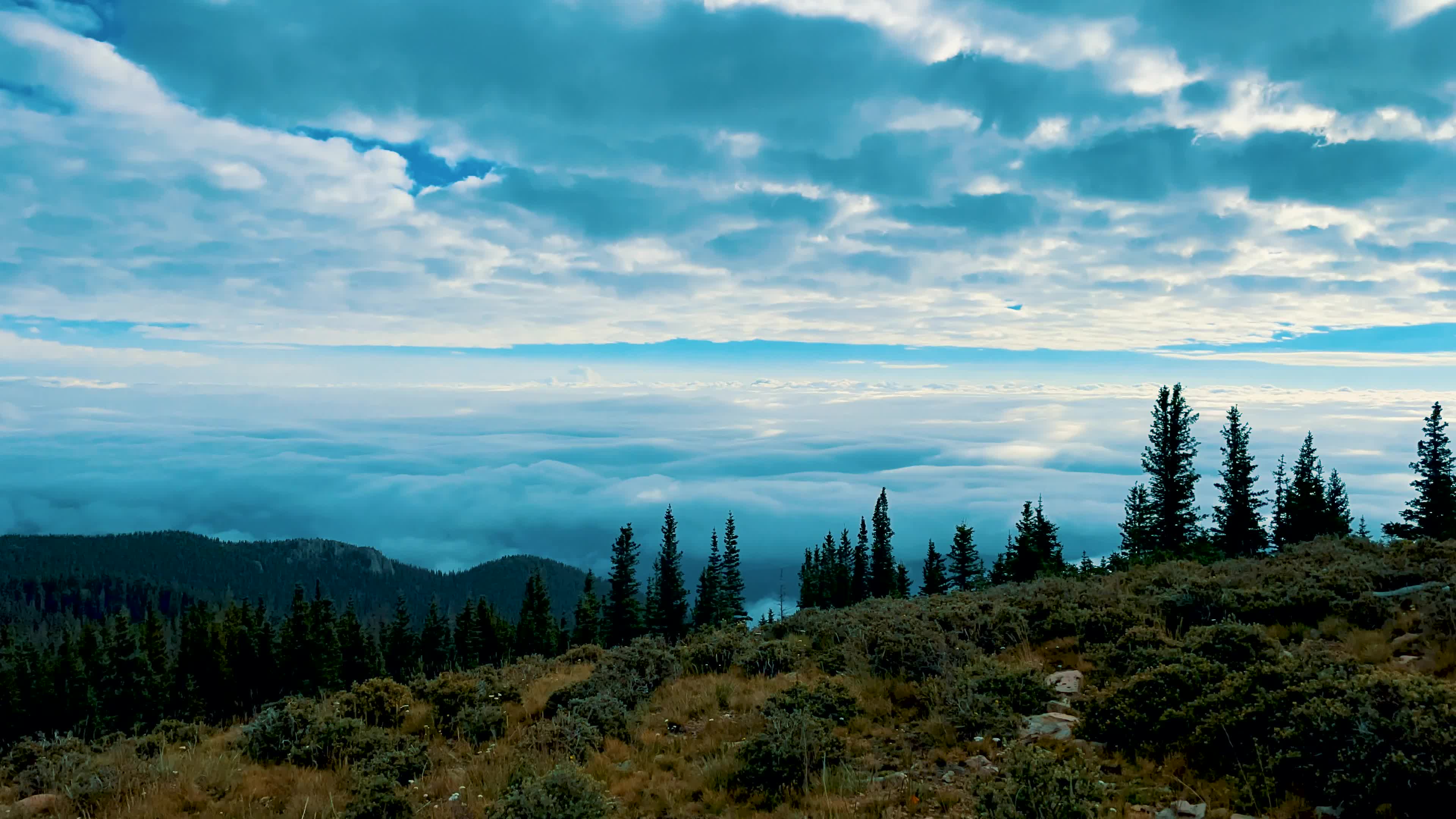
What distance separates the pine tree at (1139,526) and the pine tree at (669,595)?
3937cm

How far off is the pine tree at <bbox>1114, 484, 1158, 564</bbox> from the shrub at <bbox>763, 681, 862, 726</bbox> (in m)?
41.8

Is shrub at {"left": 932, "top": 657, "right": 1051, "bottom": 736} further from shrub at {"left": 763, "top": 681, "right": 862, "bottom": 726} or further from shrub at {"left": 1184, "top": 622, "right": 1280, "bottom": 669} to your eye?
shrub at {"left": 1184, "top": 622, "right": 1280, "bottom": 669}

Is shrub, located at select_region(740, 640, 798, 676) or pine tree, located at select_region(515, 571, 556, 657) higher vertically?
shrub, located at select_region(740, 640, 798, 676)

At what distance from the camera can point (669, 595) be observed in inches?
2803

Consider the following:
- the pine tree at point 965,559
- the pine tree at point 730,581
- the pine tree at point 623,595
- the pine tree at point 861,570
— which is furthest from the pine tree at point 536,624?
the pine tree at point 965,559

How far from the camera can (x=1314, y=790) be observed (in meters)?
6.13

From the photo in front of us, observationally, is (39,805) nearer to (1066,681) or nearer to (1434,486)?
(1066,681)

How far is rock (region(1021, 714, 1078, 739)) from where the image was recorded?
8344 millimetres

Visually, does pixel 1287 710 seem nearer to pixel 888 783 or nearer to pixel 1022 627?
pixel 888 783

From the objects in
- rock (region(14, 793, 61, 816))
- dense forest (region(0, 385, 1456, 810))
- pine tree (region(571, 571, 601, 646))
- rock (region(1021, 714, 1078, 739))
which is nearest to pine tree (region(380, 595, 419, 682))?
dense forest (region(0, 385, 1456, 810))

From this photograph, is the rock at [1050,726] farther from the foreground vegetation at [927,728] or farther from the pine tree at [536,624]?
the pine tree at [536,624]

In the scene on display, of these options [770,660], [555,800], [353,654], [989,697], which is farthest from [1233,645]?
[353,654]

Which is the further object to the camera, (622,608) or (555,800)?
(622,608)

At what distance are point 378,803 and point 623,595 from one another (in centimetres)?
6168
